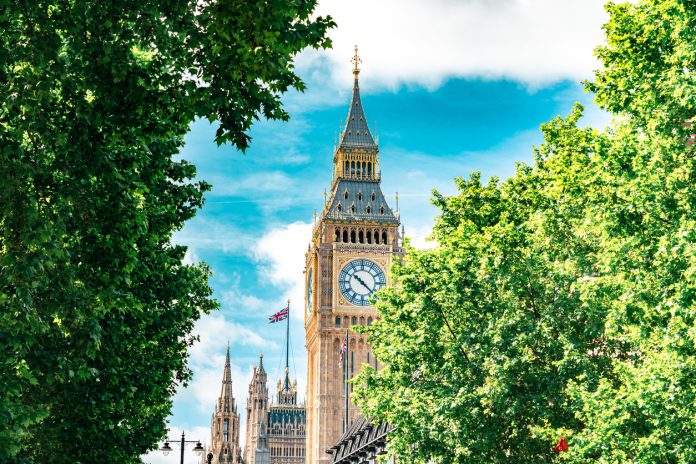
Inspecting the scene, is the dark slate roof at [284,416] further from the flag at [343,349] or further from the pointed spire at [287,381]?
the flag at [343,349]

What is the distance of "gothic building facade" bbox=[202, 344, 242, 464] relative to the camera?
190 m

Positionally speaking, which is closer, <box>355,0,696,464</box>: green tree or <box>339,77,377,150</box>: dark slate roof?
<box>355,0,696,464</box>: green tree

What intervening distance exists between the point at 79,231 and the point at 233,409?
18485cm

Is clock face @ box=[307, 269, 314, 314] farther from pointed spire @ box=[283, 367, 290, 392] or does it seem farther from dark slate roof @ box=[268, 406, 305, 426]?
pointed spire @ box=[283, 367, 290, 392]

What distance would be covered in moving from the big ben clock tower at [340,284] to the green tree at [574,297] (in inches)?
2534

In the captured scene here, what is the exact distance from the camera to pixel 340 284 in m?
104

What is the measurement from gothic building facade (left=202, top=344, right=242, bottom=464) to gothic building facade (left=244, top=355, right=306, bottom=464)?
140 inches

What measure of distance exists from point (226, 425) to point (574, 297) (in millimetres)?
172593

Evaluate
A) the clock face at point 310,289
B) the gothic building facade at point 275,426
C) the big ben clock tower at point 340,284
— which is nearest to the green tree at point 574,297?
the big ben clock tower at point 340,284

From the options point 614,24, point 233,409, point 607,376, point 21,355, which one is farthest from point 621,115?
point 233,409

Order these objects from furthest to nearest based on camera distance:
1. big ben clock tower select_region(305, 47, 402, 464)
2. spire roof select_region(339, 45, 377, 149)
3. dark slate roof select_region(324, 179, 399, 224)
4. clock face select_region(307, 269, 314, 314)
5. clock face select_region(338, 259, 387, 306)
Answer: spire roof select_region(339, 45, 377, 149) < clock face select_region(307, 269, 314, 314) < dark slate roof select_region(324, 179, 399, 224) < clock face select_region(338, 259, 387, 306) < big ben clock tower select_region(305, 47, 402, 464)

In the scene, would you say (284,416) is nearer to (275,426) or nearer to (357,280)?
(275,426)

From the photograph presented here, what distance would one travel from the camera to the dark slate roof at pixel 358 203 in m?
107

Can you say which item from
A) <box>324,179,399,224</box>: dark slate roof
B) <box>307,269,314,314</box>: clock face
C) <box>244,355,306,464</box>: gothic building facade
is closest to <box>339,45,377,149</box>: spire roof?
<box>324,179,399,224</box>: dark slate roof
